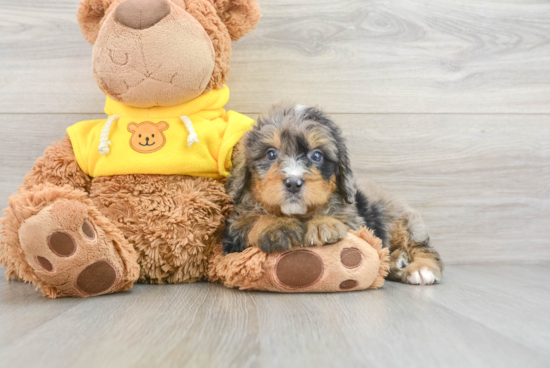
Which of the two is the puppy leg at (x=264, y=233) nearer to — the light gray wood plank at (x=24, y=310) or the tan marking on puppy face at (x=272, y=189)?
the tan marking on puppy face at (x=272, y=189)

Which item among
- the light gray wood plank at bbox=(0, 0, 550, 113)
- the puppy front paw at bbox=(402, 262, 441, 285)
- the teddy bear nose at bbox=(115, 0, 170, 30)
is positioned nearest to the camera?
the teddy bear nose at bbox=(115, 0, 170, 30)

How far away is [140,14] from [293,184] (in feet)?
2.87

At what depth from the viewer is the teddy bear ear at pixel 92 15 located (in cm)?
191

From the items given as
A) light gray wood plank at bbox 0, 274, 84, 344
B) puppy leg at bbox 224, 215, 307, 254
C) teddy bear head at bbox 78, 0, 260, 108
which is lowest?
light gray wood plank at bbox 0, 274, 84, 344

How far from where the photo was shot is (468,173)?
8.54 feet

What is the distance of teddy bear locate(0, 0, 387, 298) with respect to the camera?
159 centimetres

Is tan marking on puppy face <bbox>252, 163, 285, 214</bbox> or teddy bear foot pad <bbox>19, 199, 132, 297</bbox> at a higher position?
tan marking on puppy face <bbox>252, 163, 285, 214</bbox>

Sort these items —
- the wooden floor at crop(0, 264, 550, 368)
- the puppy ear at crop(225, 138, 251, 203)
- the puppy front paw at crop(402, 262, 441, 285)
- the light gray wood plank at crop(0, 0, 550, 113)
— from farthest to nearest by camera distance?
the light gray wood plank at crop(0, 0, 550, 113), the puppy front paw at crop(402, 262, 441, 285), the puppy ear at crop(225, 138, 251, 203), the wooden floor at crop(0, 264, 550, 368)

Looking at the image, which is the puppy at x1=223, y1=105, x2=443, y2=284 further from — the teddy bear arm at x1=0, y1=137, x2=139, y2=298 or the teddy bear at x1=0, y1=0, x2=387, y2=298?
the teddy bear arm at x1=0, y1=137, x2=139, y2=298

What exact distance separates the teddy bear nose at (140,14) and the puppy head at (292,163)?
57 cm

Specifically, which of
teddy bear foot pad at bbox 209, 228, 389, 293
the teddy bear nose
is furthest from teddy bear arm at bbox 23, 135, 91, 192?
teddy bear foot pad at bbox 209, 228, 389, 293

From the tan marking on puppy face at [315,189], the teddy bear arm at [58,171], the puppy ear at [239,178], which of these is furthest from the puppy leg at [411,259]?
the teddy bear arm at [58,171]

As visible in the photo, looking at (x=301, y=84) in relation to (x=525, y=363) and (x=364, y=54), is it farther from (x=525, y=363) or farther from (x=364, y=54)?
(x=525, y=363)

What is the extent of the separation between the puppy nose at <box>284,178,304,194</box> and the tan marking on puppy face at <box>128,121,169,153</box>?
0.59 meters
